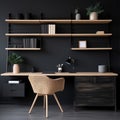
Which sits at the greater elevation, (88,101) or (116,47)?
(116,47)

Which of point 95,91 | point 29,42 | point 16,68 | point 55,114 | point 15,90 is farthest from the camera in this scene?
point 29,42

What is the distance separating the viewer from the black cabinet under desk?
433 centimetres

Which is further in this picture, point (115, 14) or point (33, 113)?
point (115, 14)

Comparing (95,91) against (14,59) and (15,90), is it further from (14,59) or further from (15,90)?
(14,59)

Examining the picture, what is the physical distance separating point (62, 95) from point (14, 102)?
1139 mm

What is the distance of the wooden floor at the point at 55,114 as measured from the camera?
384cm

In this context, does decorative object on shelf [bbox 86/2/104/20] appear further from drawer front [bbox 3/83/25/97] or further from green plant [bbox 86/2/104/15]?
drawer front [bbox 3/83/25/97]

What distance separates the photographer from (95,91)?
14.2 feet

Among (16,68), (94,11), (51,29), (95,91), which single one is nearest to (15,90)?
(16,68)

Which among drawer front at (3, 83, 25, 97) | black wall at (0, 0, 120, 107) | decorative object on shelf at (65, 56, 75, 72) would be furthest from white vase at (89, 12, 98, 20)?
drawer front at (3, 83, 25, 97)

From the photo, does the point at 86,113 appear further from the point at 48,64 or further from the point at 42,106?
the point at 48,64

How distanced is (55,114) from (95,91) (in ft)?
3.06

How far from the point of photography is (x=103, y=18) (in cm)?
503

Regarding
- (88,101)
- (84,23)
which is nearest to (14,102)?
(88,101)
